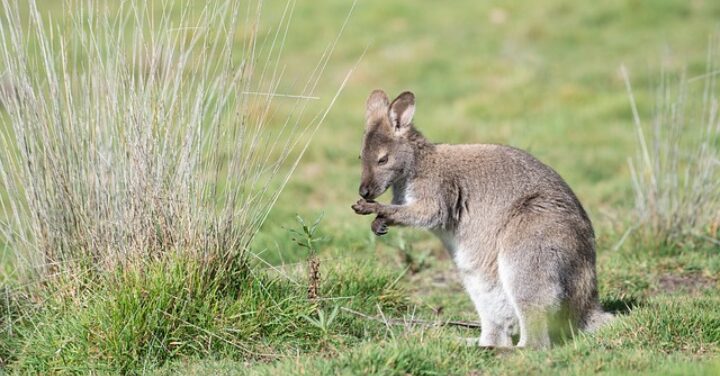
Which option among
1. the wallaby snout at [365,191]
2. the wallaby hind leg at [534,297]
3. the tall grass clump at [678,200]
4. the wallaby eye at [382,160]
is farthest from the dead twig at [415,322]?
the tall grass clump at [678,200]

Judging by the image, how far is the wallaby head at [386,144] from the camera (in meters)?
5.79

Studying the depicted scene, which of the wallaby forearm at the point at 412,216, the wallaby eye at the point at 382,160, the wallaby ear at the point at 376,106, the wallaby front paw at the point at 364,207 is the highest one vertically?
the wallaby ear at the point at 376,106

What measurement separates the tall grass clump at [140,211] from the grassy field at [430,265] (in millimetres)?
19

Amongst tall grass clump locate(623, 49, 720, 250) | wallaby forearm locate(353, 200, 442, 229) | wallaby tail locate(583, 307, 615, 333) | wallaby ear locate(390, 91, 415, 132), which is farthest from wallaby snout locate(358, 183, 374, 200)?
tall grass clump locate(623, 49, 720, 250)

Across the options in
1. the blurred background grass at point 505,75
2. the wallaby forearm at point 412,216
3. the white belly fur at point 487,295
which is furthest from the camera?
the blurred background grass at point 505,75

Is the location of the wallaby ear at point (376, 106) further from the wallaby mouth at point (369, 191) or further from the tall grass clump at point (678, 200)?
the tall grass clump at point (678, 200)

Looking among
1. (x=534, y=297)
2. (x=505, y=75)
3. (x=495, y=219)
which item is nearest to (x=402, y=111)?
(x=495, y=219)

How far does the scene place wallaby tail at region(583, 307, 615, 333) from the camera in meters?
5.37

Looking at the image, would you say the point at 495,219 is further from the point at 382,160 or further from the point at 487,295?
the point at 382,160

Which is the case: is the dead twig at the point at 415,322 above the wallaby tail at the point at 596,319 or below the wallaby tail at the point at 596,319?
below

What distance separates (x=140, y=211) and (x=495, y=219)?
6.37 ft

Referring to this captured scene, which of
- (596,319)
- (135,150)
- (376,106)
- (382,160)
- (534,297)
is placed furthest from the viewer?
(376,106)

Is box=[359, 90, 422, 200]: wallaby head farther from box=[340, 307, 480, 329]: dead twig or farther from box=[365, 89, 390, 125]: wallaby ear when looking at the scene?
box=[340, 307, 480, 329]: dead twig

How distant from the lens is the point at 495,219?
5.53 m
